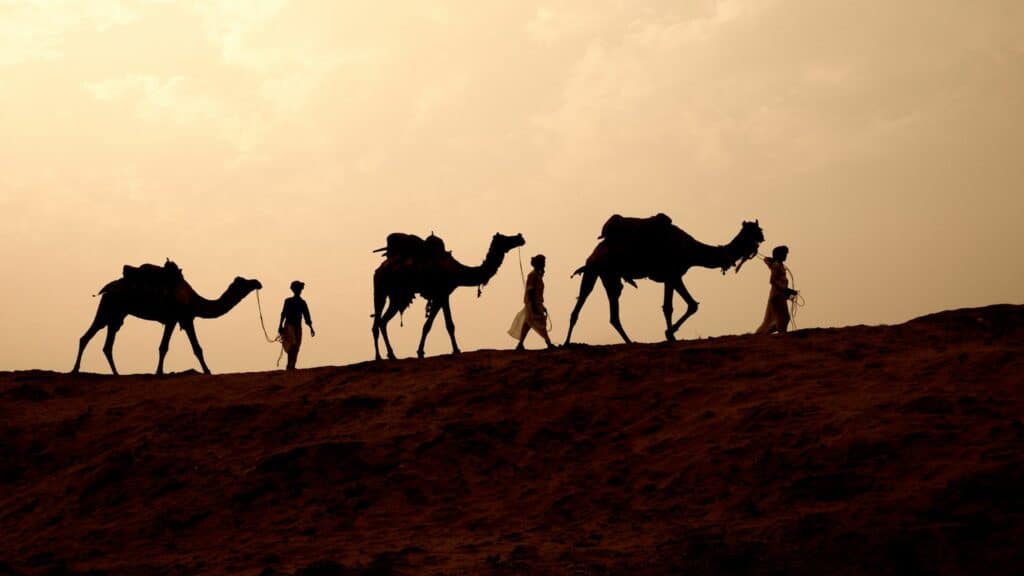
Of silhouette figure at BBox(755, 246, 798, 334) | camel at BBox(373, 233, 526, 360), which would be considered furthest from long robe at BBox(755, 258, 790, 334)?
camel at BBox(373, 233, 526, 360)

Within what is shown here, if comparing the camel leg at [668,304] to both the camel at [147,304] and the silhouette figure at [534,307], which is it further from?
the camel at [147,304]

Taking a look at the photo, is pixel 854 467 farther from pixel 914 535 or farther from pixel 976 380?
pixel 976 380

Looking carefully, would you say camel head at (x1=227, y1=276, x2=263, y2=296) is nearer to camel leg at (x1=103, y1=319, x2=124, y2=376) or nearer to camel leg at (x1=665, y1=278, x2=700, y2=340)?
camel leg at (x1=103, y1=319, x2=124, y2=376)

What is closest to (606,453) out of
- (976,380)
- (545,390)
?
(545,390)

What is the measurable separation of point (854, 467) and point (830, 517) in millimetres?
1044

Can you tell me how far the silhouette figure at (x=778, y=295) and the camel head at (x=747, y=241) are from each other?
0.71 metres

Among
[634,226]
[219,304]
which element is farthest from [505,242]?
[219,304]

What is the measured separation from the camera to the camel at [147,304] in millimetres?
18734

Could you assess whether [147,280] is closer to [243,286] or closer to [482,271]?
[243,286]

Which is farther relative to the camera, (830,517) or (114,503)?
(114,503)

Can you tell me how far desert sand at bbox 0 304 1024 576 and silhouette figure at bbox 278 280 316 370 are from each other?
351 cm

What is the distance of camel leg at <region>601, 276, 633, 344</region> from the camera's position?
1648cm

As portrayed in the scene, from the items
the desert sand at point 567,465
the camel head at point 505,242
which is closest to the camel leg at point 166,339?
the desert sand at point 567,465

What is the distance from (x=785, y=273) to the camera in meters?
16.2
